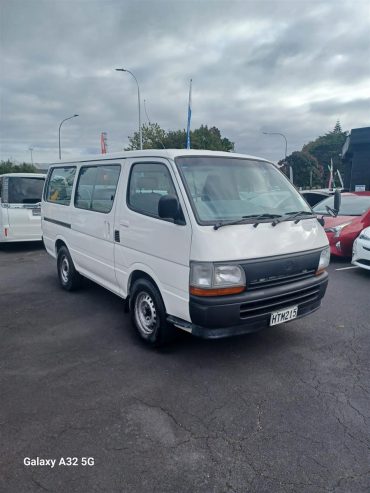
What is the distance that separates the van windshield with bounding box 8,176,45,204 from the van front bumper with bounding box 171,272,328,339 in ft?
24.1

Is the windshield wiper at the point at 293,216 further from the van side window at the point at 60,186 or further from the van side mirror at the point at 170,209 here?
the van side window at the point at 60,186

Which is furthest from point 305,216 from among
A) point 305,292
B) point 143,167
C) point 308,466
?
point 308,466

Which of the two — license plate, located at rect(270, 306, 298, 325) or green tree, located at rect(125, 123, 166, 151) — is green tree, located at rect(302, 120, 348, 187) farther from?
license plate, located at rect(270, 306, 298, 325)

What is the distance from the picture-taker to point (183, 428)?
263cm

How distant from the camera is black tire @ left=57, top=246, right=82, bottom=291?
5.75 metres

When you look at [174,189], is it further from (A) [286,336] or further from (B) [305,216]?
(A) [286,336]

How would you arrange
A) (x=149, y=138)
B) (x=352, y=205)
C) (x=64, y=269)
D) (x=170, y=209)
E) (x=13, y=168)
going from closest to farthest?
1. (x=170, y=209)
2. (x=64, y=269)
3. (x=352, y=205)
4. (x=149, y=138)
5. (x=13, y=168)

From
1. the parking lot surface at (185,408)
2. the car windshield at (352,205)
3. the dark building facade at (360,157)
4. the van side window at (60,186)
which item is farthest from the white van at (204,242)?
the dark building facade at (360,157)

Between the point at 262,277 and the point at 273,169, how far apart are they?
5.72 ft

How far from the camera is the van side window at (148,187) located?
3.59 meters

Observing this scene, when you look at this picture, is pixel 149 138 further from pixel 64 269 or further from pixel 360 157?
pixel 64 269

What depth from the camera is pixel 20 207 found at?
9.05 meters

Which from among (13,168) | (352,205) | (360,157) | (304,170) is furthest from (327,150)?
(352,205)

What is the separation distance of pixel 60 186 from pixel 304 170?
182 feet
